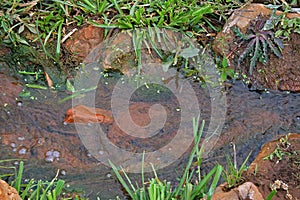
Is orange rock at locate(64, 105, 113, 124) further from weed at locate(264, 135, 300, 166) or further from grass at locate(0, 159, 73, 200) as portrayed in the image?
weed at locate(264, 135, 300, 166)

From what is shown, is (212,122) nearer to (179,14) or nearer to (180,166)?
(180,166)

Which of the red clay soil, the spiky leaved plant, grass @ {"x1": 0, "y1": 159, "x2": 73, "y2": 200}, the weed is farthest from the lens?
the spiky leaved plant

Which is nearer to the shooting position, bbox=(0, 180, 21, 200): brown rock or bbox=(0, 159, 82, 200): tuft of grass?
bbox=(0, 180, 21, 200): brown rock

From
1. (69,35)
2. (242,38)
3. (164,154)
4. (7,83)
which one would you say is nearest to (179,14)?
(242,38)

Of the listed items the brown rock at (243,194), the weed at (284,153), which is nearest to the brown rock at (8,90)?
the brown rock at (243,194)

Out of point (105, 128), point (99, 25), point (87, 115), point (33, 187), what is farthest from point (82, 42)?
point (33, 187)

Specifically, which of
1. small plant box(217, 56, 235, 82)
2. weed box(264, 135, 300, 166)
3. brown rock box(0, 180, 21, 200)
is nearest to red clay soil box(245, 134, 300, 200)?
weed box(264, 135, 300, 166)
